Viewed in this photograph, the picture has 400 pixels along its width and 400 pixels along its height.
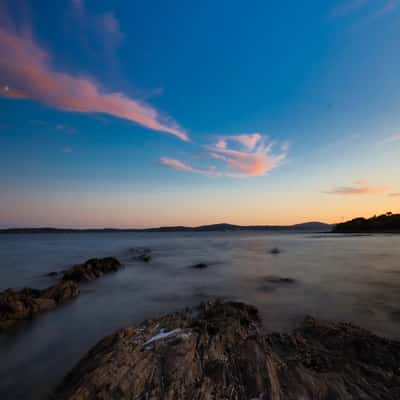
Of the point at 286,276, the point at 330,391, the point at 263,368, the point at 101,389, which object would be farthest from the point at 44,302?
the point at 286,276

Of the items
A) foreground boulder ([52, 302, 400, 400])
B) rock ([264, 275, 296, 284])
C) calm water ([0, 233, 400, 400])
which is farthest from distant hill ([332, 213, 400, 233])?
foreground boulder ([52, 302, 400, 400])

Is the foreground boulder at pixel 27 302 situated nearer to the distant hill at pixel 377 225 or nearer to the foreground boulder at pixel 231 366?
the foreground boulder at pixel 231 366

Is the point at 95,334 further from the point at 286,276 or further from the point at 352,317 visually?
the point at 286,276

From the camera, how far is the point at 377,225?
245ft

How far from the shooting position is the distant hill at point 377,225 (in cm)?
6841

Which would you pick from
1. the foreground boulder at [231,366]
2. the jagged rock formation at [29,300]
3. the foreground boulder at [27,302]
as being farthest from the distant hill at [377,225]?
the foreground boulder at [27,302]

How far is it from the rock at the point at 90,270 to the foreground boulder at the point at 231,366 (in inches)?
401

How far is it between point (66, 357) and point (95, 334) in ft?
4.07

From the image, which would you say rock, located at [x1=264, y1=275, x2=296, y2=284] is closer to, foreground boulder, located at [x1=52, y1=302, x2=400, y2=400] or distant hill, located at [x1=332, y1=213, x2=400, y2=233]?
foreground boulder, located at [x1=52, y1=302, x2=400, y2=400]

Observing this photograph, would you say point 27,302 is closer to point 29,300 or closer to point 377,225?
point 29,300

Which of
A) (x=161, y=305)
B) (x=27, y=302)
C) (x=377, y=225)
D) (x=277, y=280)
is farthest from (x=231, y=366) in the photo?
(x=377, y=225)

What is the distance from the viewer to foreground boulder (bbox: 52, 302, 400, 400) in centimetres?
316

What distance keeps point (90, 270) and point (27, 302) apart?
6.54 meters

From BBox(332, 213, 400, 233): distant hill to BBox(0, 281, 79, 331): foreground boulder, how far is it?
85211 mm
